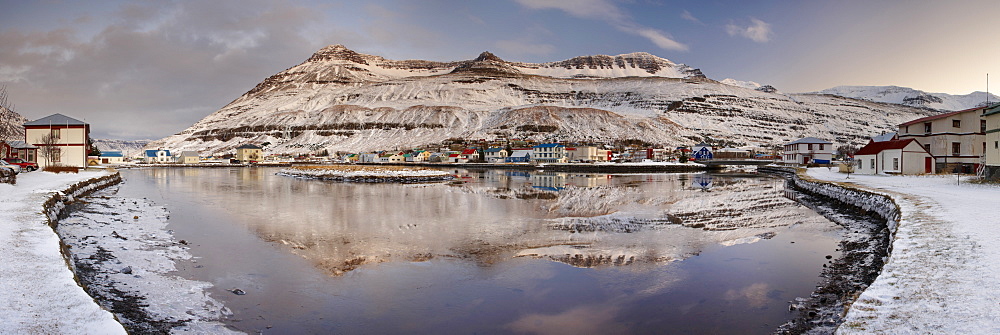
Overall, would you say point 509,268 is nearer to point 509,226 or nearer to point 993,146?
point 509,226

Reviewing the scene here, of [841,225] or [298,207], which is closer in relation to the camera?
[841,225]

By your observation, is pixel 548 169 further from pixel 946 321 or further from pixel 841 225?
pixel 946 321

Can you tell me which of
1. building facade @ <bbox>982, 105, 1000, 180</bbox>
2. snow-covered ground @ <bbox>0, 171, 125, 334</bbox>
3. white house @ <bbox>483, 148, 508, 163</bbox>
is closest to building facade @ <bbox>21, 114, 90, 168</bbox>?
snow-covered ground @ <bbox>0, 171, 125, 334</bbox>

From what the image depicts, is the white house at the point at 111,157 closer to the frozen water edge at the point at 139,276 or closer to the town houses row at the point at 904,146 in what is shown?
the town houses row at the point at 904,146

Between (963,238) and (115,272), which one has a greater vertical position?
(963,238)

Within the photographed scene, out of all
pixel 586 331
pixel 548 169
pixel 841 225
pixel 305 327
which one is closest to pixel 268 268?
pixel 305 327

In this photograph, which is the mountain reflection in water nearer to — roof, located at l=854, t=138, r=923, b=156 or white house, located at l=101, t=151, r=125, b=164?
roof, located at l=854, t=138, r=923, b=156
